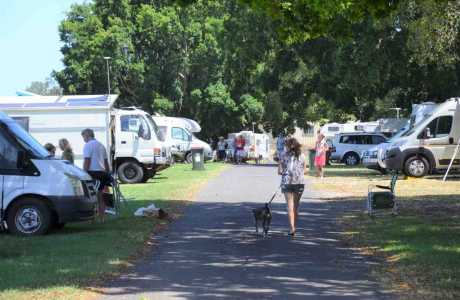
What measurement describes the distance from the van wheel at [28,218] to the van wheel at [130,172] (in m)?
14.1

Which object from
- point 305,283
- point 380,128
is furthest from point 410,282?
point 380,128

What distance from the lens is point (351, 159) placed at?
4291 centimetres

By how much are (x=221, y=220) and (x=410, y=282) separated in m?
7.19

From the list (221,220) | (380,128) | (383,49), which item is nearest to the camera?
(221,220)

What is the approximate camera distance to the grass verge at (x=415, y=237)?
29.6 feet

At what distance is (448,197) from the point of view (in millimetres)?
19953

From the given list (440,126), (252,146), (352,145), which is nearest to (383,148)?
(440,126)

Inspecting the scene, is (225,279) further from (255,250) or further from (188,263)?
(255,250)

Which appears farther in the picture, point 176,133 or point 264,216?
point 176,133

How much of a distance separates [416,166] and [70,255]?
63.0ft

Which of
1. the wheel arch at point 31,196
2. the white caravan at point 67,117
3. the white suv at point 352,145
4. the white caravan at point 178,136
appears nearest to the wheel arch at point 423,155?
the white caravan at point 67,117

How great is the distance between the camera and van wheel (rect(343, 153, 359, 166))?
4272cm

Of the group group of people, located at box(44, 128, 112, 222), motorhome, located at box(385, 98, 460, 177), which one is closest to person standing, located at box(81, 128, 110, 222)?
group of people, located at box(44, 128, 112, 222)

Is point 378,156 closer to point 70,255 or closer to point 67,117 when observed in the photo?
point 67,117
